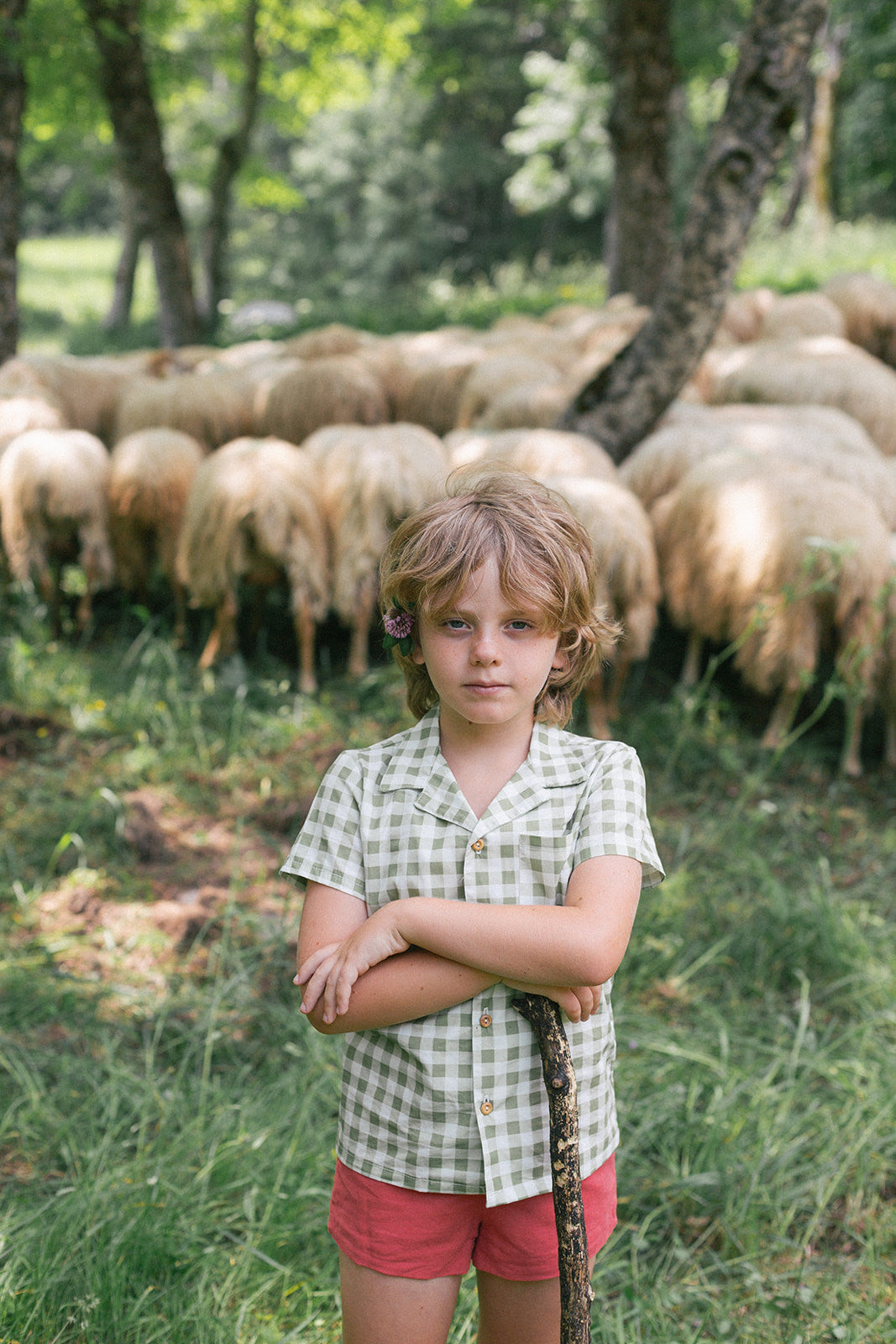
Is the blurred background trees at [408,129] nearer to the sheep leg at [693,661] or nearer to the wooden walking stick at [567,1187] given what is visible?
the sheep leg at [693,661]

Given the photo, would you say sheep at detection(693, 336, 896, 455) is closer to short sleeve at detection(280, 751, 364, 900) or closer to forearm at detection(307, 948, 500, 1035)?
short sleeve at detection(280, 751, 364, 900)

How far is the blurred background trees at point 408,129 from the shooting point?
11.8m

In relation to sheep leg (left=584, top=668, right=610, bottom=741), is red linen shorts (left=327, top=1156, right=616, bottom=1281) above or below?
above

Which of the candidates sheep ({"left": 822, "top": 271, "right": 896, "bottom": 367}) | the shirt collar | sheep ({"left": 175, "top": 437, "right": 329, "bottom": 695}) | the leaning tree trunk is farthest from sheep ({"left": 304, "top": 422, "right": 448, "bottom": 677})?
sheep ({"left": 822, "top": 271, "right": 896, "bottom": 367})

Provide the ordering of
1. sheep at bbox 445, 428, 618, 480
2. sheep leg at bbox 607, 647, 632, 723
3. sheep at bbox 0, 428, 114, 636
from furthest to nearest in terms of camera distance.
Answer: sheep at bbox 0, 428, 114, 636 < sheep at bbox 445, 428, 618, 480 < sheep leg at bbox 607, 647, 632, 723

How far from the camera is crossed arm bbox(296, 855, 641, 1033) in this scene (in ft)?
4.43

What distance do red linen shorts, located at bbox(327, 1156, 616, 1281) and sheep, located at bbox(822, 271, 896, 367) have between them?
1152cm

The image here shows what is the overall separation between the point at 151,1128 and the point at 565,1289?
1.80m

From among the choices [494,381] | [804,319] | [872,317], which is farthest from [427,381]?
[872,317]

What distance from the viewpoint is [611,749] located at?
161 cm

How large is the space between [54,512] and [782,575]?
13.7 feet

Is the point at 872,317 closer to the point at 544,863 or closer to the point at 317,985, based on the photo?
the point at 544,863

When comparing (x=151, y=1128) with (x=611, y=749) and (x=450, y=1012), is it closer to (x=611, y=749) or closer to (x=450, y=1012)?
(x=450, y=1012)

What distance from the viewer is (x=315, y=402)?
306 inches
